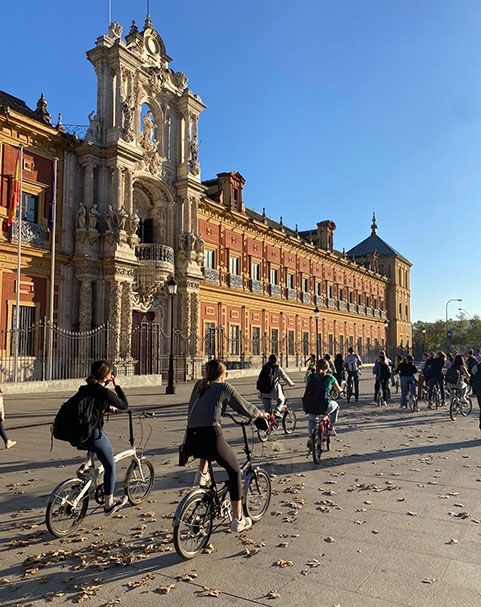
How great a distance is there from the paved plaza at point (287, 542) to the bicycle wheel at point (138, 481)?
0.15 metres

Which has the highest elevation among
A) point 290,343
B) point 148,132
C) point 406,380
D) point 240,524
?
point 148,132

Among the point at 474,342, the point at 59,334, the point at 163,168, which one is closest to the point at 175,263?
the point at 163,168

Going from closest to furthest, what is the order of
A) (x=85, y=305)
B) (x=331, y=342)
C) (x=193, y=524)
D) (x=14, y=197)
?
(x=193, y=524) < (x=14, y=197) < (x=85, y=305) < (x=331, y=342)

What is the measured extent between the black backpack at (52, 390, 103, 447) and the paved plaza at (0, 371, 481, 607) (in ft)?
3.28

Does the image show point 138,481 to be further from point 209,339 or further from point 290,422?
point 209,339

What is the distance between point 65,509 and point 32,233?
19730 millimetres

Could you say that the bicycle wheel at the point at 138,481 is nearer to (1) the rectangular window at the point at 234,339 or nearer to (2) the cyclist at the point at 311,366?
(2) the cyclist at the point at 311,366

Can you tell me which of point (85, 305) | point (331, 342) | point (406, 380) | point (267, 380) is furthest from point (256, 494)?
point (331, 342)

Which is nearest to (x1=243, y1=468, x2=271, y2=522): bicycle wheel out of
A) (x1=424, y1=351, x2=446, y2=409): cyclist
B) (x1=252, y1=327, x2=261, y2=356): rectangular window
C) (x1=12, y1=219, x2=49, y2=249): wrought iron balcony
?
(x1=424, y1=351, x2=446, y2=409): cyclist

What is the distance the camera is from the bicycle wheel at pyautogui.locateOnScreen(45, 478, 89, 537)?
5.14 meters

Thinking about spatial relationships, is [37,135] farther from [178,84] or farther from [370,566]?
[370,566]

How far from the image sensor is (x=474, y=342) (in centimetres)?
10406

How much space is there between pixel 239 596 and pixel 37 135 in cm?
2297

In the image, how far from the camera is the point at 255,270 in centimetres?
3912
